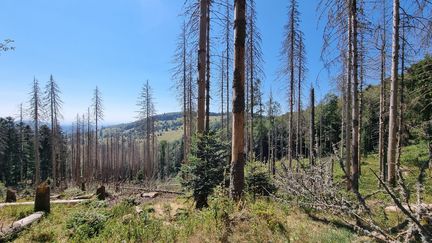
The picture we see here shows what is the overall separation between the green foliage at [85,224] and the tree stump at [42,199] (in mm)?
3706

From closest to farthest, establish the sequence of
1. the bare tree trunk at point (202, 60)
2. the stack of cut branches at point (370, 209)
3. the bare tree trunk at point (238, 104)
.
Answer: the stack of cut branches at point (370, 209) → the bare tree trunk at point (238, 104) → the bare tree trunk at point (202, 60)

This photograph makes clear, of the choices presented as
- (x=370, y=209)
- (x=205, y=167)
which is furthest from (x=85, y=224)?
(x=370, y=209)

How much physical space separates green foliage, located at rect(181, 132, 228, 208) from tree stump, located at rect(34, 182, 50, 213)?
5326 millimetres

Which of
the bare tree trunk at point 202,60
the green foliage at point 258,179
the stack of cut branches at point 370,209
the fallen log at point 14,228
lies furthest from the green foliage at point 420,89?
the fallen log at point 14,228

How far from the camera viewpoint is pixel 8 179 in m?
48.6

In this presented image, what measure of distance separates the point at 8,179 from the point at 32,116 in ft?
88.3

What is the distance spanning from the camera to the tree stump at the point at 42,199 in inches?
394

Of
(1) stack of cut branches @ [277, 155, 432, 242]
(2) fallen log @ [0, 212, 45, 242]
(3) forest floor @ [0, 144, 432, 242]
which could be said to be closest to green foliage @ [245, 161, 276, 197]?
(3) forest floor @ [0, 144, 432, 242]

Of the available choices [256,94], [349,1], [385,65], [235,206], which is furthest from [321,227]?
[256,94]

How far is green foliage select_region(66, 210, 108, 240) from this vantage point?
6.29 meters

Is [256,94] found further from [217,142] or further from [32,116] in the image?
[32,116]

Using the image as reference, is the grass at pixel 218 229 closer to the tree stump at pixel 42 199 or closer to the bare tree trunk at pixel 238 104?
the bare tree trunk at pixel 238 104

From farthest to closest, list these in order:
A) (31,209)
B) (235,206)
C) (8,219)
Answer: (31,209)
(8,219)
(235,206)

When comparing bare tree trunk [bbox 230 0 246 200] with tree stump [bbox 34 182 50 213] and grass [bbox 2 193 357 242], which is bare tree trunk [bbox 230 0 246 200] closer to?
grass [bbox 2 193 357 242]
